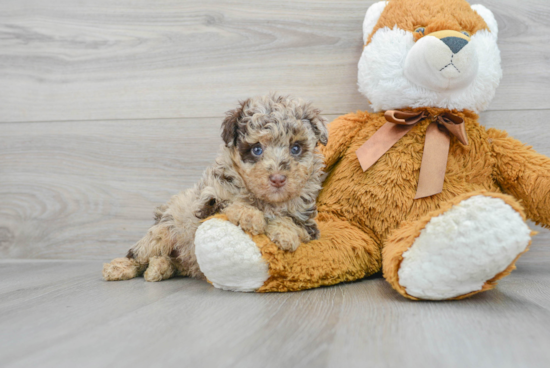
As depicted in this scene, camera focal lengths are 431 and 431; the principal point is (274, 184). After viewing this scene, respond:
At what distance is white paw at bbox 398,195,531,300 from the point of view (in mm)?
942

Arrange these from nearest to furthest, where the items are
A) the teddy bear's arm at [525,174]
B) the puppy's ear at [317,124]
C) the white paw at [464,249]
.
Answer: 1. the white paw at [464,249]
2. the puppy's ear at [317,124]
3. the teddy bear's arm at [525,174]

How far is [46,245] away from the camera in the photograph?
1881mm

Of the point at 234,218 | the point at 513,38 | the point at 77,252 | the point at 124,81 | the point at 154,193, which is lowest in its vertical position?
the point at 77,252

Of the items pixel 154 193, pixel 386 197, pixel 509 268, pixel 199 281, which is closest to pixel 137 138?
pixel 154 193

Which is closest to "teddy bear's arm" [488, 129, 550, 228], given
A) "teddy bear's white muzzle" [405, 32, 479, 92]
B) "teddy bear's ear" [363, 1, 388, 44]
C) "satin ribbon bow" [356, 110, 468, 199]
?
"satin ribbon bow" [356, 110, 468, 199]

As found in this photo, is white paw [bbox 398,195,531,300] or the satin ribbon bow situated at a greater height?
the satin ribbon bow

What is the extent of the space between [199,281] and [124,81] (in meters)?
0.96

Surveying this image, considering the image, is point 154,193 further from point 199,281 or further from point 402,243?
point 402,243

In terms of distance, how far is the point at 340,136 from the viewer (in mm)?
1434

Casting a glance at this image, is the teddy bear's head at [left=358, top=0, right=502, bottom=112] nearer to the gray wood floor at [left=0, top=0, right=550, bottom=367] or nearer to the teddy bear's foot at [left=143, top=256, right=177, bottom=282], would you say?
the gray wood floor at [left=0, top=0, right=550, bottom=367]

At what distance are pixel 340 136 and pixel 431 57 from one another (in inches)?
14.4

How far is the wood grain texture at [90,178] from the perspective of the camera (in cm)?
179

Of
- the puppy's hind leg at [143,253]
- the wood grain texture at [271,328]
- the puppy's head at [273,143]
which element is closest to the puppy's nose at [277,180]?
the puppy's head at [273,143]

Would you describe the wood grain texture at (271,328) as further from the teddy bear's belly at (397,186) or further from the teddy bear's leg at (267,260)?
the teddy bear's belly at (397,186)
